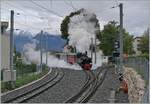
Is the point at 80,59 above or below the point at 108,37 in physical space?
below

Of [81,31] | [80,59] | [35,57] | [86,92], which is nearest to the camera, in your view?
[86,92]

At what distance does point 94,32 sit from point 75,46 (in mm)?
9876

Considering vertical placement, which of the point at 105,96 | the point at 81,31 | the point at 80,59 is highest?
the point at 81,31

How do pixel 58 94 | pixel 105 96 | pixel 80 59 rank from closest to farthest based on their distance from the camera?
1. pixel 105 96
2. pixel 58 94
3. pixel 80 59

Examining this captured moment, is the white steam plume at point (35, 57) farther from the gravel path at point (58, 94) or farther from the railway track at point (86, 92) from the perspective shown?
the gravel path at point (58, 94)

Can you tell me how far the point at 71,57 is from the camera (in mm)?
67062

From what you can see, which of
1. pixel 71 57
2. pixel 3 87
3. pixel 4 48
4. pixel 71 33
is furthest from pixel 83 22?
pixel 3 87

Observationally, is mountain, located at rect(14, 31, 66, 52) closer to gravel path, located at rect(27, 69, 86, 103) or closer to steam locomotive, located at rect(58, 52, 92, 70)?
steam locomotive, located at rect(58, 52, 92, 70)

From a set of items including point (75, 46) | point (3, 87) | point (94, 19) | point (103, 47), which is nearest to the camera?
point (3, 87)

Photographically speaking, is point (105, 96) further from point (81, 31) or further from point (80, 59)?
point (81, 31)

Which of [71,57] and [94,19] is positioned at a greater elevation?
[94,19]

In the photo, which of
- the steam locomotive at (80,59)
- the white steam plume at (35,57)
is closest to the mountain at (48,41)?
the white steam plume at (35,57)

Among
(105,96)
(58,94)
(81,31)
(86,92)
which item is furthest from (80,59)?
(105,96)

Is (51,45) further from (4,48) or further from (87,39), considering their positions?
(4,48)
